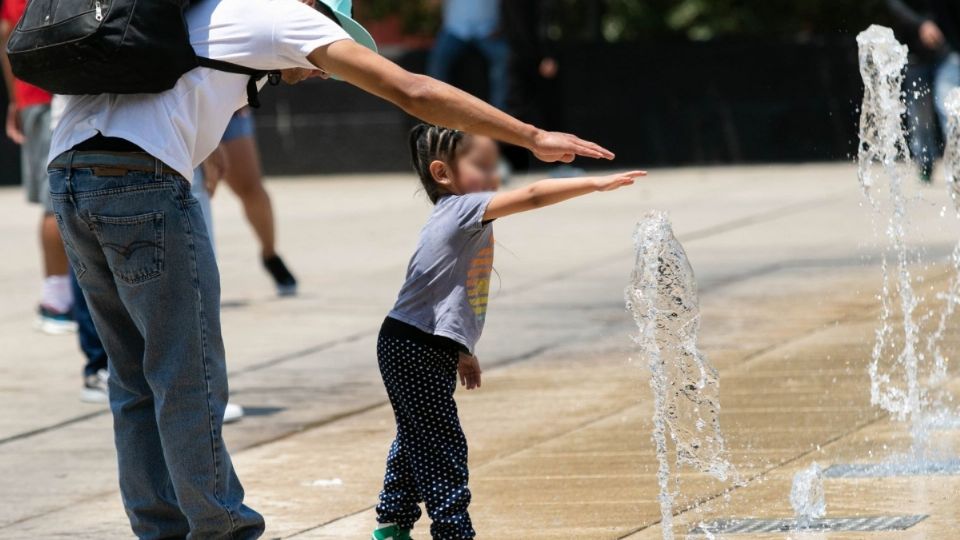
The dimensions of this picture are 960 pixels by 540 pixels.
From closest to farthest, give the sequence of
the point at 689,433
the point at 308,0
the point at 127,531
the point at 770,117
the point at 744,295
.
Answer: the point at 308,0, the point at 127,531, the point at 689,433, the point at 744,295, the point at 770,117

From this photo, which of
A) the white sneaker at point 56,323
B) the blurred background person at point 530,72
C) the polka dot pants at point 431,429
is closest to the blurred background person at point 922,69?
the blurred background person at point 530,72

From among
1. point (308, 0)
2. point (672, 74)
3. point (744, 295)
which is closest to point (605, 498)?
point (308, 0)

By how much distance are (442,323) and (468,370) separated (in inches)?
6.7

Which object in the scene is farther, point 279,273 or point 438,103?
point 279,273

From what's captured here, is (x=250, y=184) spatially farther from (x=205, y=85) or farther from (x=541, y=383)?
(x=205, y=85)

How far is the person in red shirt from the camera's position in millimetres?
8094

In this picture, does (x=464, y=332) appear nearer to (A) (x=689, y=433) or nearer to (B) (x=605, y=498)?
(B) (x=605, y=498)

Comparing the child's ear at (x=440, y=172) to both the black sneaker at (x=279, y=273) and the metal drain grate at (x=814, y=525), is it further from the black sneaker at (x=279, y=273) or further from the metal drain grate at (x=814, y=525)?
the black sneaker at (x=279, y=273)

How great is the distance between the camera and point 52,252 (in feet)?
28.4

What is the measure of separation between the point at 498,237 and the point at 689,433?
588 centimetres

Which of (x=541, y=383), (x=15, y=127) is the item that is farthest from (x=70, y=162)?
(x=15, y=127)

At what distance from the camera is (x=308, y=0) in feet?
13.6

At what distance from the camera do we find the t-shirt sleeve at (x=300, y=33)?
3.90 m

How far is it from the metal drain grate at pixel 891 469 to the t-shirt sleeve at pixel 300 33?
7.19 feet
